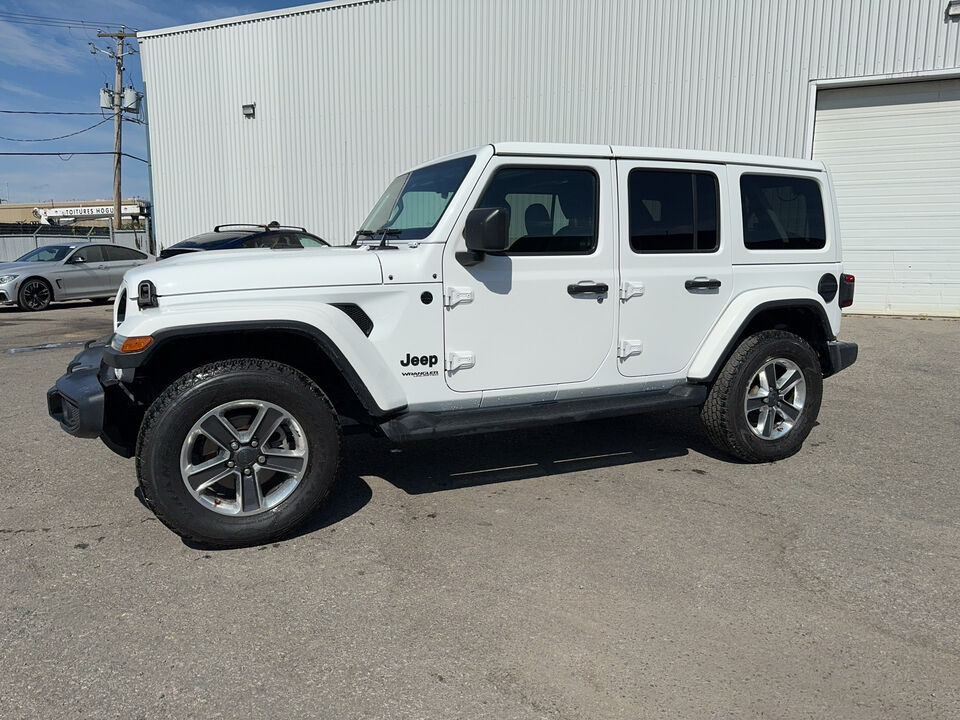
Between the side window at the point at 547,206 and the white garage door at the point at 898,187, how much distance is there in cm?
1091

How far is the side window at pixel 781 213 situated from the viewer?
4.64m

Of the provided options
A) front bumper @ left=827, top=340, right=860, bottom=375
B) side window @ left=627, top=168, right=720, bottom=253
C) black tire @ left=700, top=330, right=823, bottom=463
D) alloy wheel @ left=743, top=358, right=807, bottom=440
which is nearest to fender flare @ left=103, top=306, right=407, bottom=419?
side window @ left=627, top=168, right=720, bottom=253

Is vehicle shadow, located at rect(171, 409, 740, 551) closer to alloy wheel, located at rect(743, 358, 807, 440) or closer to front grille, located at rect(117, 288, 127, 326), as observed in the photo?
alloy wheel, located at rect(743, 358, 807, 440)

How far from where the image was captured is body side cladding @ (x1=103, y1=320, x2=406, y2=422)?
3.19 meters

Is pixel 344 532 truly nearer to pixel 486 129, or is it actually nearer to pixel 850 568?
A: pixel 850 568

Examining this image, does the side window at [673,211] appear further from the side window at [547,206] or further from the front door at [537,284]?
the side window at [547,206]

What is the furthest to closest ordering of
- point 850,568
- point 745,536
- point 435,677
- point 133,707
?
point 745,536 < point 850,568 < point 435,677 < point 133,707

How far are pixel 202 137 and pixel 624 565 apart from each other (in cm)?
1745

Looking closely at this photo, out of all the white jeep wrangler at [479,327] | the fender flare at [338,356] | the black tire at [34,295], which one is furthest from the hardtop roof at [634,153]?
the black tire at [34,295]

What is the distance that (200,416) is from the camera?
328 cm

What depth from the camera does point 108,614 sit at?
2.84 metres

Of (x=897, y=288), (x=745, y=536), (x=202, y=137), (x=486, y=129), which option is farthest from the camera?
(x=202, y=137)

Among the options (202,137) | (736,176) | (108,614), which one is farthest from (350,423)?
(202,137)

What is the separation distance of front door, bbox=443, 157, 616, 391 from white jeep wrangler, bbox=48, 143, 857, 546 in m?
0.01
